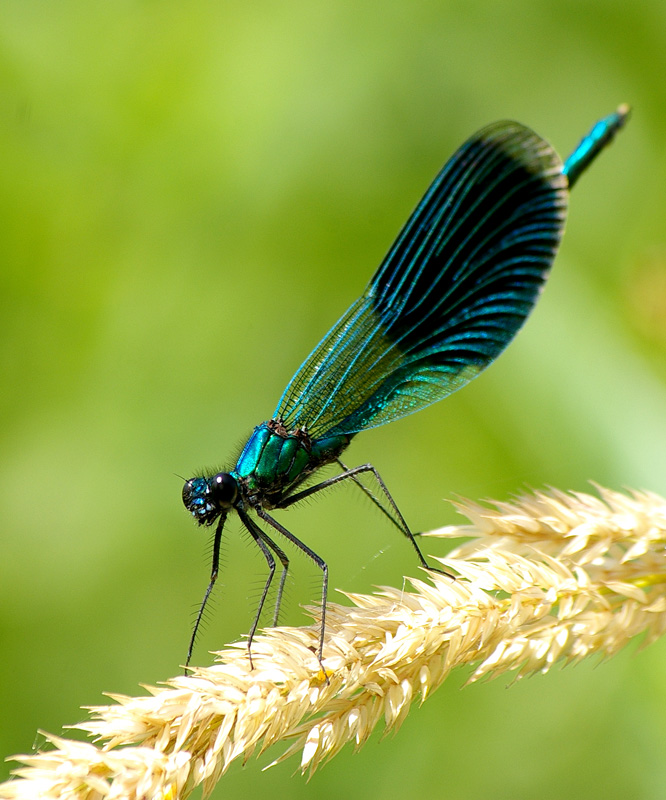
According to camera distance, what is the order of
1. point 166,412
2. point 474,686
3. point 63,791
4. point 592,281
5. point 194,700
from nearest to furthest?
point 63,791
point 194,700
point 474,686
point 592,281
point 166,412

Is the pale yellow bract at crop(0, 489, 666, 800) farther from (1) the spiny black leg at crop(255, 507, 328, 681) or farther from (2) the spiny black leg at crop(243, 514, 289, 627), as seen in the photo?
(2) the spiny black leg at crop(243, 514, 289, 627)

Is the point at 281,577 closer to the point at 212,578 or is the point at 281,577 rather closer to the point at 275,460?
the point at 212,578

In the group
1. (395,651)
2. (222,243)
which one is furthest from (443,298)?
(222,243)

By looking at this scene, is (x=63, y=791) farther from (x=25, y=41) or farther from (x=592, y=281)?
(x=25, y=41)

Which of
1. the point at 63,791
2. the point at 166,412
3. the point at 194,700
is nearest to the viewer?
the point at 63,791

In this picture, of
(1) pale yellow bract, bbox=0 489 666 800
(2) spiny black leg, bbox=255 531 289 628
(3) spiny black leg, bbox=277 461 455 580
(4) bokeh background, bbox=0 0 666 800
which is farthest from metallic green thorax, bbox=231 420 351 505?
(4) bokeh background, bbox=0 0 666 800

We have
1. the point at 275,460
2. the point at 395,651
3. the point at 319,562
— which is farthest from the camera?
the point at 275,460

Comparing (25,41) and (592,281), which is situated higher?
(25,41)

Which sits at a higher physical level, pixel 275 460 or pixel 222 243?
pixel 222 243

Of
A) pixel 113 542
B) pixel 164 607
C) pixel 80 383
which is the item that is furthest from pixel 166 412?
pixel 164 607
